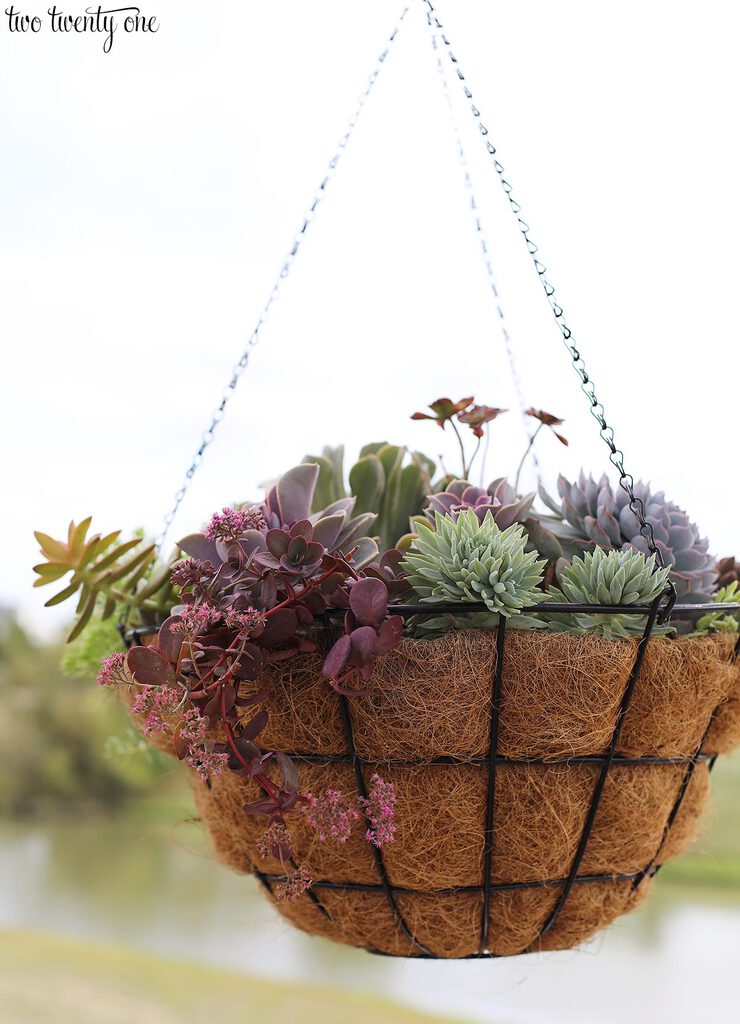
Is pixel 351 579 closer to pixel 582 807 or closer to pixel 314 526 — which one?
pixel 314 526

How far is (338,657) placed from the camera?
51 cm

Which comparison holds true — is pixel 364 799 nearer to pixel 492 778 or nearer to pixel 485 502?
pixel 492 778

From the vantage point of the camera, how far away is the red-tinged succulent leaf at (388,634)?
1.71ft

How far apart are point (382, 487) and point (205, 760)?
0.34 metres

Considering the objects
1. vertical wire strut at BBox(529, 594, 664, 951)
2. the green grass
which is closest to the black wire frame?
vertical wire strut at BBox(529, 594, 664, 951)

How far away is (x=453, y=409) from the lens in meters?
0.79

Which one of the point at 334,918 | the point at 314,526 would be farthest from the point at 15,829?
the point at 314,526

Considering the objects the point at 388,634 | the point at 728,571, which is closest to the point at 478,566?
the point at 388,634

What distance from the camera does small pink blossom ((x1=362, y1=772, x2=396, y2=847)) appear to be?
54 cm

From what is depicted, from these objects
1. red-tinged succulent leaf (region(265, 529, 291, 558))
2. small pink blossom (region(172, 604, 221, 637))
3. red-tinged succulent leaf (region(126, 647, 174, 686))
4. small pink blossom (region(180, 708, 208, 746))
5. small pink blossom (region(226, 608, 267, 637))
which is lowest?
small pink blossom (region(180, 708, 208, 746))

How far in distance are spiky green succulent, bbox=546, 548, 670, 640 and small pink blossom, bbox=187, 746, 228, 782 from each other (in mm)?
Result: 233

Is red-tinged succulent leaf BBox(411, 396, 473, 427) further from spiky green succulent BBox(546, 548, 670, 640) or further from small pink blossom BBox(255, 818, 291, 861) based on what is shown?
small pink blossom BBox(255, 818, 291, 861)

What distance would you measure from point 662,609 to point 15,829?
2.80 m

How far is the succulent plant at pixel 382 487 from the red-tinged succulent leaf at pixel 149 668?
282 millimetres
